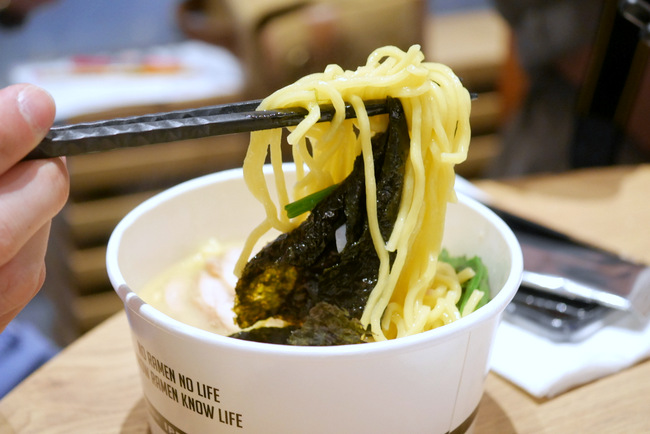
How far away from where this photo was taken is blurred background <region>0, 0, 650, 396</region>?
2.17m

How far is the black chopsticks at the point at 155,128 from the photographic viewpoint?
25.1 inches

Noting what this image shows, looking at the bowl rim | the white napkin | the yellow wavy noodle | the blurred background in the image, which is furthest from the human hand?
the blurred background

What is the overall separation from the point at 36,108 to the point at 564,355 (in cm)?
82

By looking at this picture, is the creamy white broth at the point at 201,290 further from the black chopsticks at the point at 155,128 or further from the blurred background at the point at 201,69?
the blurred background at the point at 201,69

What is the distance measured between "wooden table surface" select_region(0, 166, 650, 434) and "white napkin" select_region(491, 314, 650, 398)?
0.05 ft

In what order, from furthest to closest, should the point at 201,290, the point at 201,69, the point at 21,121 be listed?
the point at 201,69 → the point at 201,290 → the point at 21,121

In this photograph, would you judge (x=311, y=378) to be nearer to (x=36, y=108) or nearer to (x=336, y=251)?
(x=336, y=251)

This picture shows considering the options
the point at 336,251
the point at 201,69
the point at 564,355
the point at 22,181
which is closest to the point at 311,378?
the point at 336,251

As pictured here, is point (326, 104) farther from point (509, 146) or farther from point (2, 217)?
point (509, 146)

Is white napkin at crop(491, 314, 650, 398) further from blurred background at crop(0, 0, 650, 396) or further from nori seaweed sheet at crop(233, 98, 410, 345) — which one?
blurred background at crop(0, 0, 650, 396)

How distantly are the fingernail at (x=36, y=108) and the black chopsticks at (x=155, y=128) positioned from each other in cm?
3

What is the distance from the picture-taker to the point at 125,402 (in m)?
0.91

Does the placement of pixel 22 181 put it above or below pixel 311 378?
above

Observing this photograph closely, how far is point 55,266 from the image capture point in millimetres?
2617
